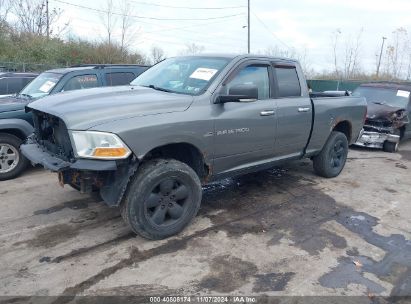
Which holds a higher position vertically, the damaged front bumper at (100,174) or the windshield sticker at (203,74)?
the windshield sticker at (203,74)

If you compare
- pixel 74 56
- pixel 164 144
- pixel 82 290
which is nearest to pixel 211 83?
pixel 164 144

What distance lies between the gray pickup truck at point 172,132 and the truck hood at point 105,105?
0.03 ft

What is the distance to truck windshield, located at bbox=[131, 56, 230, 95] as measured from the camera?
4383mm

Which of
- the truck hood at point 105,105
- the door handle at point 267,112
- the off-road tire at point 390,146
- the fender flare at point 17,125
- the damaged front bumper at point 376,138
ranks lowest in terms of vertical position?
the off-road tire at point 390,146

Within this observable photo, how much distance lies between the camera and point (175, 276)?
3359 millimetres

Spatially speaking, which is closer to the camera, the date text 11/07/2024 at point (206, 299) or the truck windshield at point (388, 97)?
the date text 11/07/2024 at point (206, 299)

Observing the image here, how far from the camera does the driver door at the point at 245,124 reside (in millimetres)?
4309

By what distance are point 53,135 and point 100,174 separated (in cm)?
90

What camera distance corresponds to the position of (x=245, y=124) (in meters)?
4.52

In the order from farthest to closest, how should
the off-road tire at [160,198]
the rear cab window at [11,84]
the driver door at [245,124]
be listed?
the rear cab window at [11,84] → the driver door at [245,124] → the off-road tire at [160,198]

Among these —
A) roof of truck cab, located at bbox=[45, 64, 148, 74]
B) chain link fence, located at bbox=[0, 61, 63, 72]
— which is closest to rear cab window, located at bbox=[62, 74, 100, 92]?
roof of truck cab, located at bbox=[45, 64, 148, 74]

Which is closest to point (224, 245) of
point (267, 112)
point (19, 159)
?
point (267, 112)

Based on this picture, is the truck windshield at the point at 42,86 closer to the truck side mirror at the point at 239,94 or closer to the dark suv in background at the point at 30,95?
the dark suv in background at the point at 30,95

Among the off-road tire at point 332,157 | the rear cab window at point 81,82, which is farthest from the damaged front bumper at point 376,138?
the rear cab window at point 81,82
